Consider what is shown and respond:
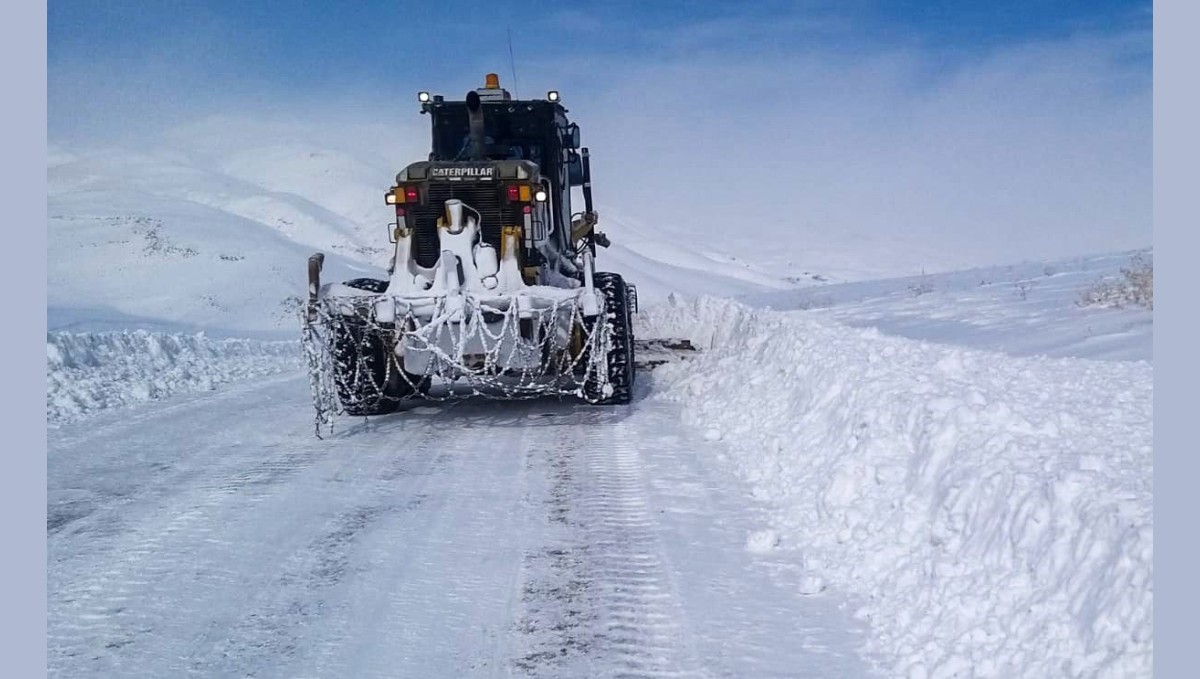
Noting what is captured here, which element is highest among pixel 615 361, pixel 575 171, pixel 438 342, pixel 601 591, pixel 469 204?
pixel 575 171

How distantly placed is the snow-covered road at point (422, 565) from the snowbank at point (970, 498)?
299 millimetres

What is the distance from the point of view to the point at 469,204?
8570 mm

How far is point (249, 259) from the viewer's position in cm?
2612

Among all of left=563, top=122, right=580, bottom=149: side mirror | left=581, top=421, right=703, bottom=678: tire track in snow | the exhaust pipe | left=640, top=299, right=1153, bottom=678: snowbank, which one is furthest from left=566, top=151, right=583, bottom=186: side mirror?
left=581, top=421, right=703, bottom=678: tire track in snow

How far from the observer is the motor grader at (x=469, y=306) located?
795 cm

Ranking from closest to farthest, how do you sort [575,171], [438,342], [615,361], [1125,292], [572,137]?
[438,342], [615,361], [1125,292], [572,137], [575,171]

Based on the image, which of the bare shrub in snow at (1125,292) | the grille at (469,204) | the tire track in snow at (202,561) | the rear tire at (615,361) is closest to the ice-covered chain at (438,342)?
the rear tire at (615,361)

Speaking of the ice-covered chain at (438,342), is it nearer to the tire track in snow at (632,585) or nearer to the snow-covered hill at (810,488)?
the snow-covered hill at (810,488)

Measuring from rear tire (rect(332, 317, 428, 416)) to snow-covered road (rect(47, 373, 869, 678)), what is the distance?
42.2 inches

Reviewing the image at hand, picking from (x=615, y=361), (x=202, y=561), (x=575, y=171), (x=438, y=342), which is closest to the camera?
(x=202, y=561)

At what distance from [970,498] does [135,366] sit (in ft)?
35.5

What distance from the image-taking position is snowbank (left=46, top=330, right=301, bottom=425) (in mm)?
9438

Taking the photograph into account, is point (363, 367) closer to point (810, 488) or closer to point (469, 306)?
point (469, 306)

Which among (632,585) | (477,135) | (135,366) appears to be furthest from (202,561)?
(135,366)
